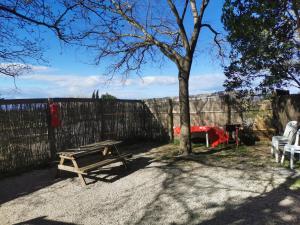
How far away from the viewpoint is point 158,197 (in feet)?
17.8

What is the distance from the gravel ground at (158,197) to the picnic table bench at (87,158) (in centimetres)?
31

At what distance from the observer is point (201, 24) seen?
923cm

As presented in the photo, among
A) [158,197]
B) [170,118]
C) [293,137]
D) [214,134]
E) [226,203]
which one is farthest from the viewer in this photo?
[170,118]

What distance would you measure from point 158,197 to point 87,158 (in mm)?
4046

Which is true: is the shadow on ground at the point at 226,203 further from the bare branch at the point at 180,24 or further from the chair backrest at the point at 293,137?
the bare branch at the point at 180,24

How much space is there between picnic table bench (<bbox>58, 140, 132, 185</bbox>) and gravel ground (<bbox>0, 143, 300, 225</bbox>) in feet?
1.02

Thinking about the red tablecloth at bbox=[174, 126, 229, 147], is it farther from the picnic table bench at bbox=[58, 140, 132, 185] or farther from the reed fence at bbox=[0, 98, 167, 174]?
the picnic table bench at bbox=[58, 140, 132, 185]

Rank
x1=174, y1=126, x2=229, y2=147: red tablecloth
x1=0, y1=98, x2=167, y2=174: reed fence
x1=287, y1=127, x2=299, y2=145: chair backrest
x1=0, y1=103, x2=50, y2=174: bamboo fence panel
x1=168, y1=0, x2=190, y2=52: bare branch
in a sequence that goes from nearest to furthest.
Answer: x1=287, y1=127, x2=299, y2=145: chair backrest, x1=0, y1=103, x2=50, y2=174: bamboo fence panel, x1=0, y1=98, x2=167, y2=174: reed fence, x1=168, y1=0, x2=190, y2=52: bare branch, x1=174, y1=126, x2=229, y2=147: red tablecloth

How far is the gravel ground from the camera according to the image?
449cm

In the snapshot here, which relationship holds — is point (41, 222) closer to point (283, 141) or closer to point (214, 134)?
point (283, 141)

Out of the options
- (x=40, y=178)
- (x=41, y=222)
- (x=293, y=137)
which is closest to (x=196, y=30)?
(x=293, y=137)

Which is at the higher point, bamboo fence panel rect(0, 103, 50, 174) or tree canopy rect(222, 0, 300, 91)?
tree canopy rect(222, 0, 300, 91)

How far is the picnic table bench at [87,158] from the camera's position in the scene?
21.8 feet

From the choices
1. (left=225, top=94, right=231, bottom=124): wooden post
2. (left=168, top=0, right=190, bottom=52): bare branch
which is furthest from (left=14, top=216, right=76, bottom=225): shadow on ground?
(left=225, top=94, right=231, bottom=124): wooden post
